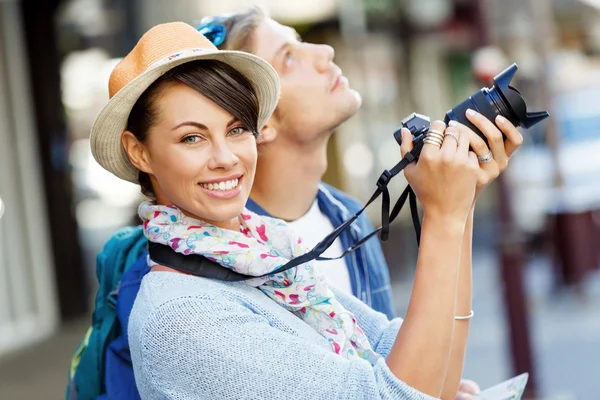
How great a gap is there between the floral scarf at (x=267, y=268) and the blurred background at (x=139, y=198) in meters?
4.03

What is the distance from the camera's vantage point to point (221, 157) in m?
1.85

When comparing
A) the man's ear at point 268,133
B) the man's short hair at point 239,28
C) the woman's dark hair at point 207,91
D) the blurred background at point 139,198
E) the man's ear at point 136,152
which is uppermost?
the man's short hair at point 239,28

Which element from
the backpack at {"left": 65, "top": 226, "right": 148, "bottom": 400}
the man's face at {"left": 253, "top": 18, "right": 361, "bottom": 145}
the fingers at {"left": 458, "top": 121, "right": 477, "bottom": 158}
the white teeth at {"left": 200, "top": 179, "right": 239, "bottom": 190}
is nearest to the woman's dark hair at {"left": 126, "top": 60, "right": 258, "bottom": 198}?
the white teeth at {"left": 200, "top": 179, "right": 239, "bottom": 190}

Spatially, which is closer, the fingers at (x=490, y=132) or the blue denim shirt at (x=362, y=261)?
the fingers at (x=490, y=132)

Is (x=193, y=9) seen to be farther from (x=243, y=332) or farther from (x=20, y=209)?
(x=243, y=332)

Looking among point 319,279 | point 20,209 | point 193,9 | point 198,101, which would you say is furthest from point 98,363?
point 193,9

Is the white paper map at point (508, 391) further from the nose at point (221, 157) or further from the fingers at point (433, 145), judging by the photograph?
the nose at point (221, 157)

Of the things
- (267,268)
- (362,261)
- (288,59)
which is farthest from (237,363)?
(288,59)

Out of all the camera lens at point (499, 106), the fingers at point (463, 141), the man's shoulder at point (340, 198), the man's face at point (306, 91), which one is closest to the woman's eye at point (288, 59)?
the man's face at point (306, 91)

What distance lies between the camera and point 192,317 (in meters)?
1.70

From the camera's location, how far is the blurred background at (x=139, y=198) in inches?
269

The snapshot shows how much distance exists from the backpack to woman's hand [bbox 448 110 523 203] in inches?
40.8

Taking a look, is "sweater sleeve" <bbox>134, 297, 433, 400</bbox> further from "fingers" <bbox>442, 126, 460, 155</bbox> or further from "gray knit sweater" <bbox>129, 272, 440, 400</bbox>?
"fingers" <bbox>442, 126, 460, 155</bbox>

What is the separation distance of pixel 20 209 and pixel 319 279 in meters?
7.97
